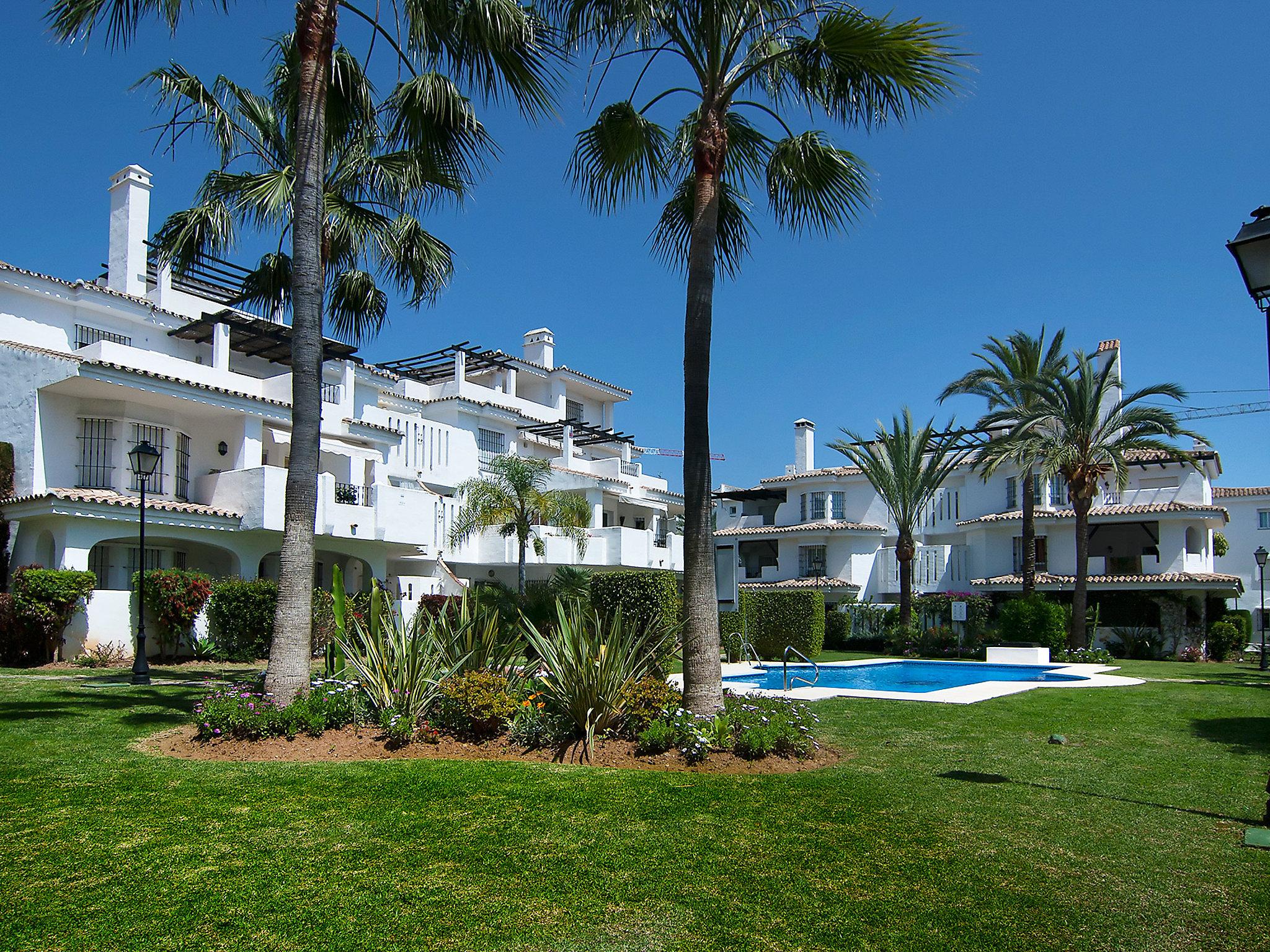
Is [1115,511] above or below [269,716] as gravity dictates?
above

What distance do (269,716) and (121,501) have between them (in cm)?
1425

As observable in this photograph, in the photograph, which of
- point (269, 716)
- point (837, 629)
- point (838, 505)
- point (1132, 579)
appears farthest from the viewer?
point (838, 505)

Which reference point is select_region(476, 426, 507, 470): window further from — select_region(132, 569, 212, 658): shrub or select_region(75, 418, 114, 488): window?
select_region(132, 569, 212, 658): shrub

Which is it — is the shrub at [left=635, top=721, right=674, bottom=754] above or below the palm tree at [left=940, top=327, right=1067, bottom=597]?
below

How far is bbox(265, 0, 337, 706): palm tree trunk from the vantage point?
10375mm

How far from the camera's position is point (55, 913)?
473 cm

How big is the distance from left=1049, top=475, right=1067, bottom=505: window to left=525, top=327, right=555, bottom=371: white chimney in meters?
27.0

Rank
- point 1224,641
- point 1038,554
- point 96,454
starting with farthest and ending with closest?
point 1038,554
point 1224,641
point 96,454

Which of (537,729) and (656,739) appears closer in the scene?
(656,739)

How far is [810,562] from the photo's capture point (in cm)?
4862

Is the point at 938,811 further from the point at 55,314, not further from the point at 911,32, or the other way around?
the point at 55,314

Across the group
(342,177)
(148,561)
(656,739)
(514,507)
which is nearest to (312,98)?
(342,177)

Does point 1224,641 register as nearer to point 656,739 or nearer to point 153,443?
point 656,739

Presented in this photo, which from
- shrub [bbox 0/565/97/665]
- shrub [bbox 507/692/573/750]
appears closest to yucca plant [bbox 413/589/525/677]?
shrub [bbox 507/692/573/750]
